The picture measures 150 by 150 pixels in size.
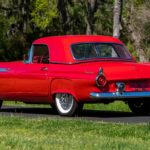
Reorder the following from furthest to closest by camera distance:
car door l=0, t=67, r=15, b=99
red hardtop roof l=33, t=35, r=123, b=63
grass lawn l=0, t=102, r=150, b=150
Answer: car door l=0, t=67, r=15, b=99 < red hardtop roof l=33, t=35, r=123, b=63 < grass lawn l=0, t=102, r=150, b=150

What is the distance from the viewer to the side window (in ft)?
48.3

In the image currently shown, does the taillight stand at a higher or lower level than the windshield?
lower

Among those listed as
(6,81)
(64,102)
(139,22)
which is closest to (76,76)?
(64,102)

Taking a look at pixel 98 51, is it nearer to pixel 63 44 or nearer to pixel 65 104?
pixel 63 44

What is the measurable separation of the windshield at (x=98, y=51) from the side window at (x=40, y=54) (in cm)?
65

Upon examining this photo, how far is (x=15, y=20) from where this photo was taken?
162 ft

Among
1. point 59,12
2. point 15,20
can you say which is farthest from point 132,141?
point 15,20

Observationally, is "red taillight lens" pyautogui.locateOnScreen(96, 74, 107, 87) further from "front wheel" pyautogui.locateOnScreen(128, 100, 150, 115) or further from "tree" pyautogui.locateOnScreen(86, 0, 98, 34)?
"tree" pyautogui.locateOnScreen(86, 0, 98, 34)

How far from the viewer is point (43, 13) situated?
4581 cm

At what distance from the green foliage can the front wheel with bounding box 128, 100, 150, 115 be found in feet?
98.5

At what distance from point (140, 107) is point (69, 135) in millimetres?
5210

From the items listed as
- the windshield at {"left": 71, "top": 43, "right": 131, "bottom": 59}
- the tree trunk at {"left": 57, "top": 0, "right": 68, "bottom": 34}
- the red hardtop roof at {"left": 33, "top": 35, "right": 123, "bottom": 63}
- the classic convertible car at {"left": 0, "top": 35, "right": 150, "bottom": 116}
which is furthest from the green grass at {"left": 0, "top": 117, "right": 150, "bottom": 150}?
the tree trunk at {"left": 57, "top": 0, "right": 68, "bottom": 34}

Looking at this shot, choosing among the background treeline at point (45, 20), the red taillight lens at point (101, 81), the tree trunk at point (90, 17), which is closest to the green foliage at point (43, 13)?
the background treeline at point (45, 20)

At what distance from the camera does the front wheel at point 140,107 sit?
1490 cm
